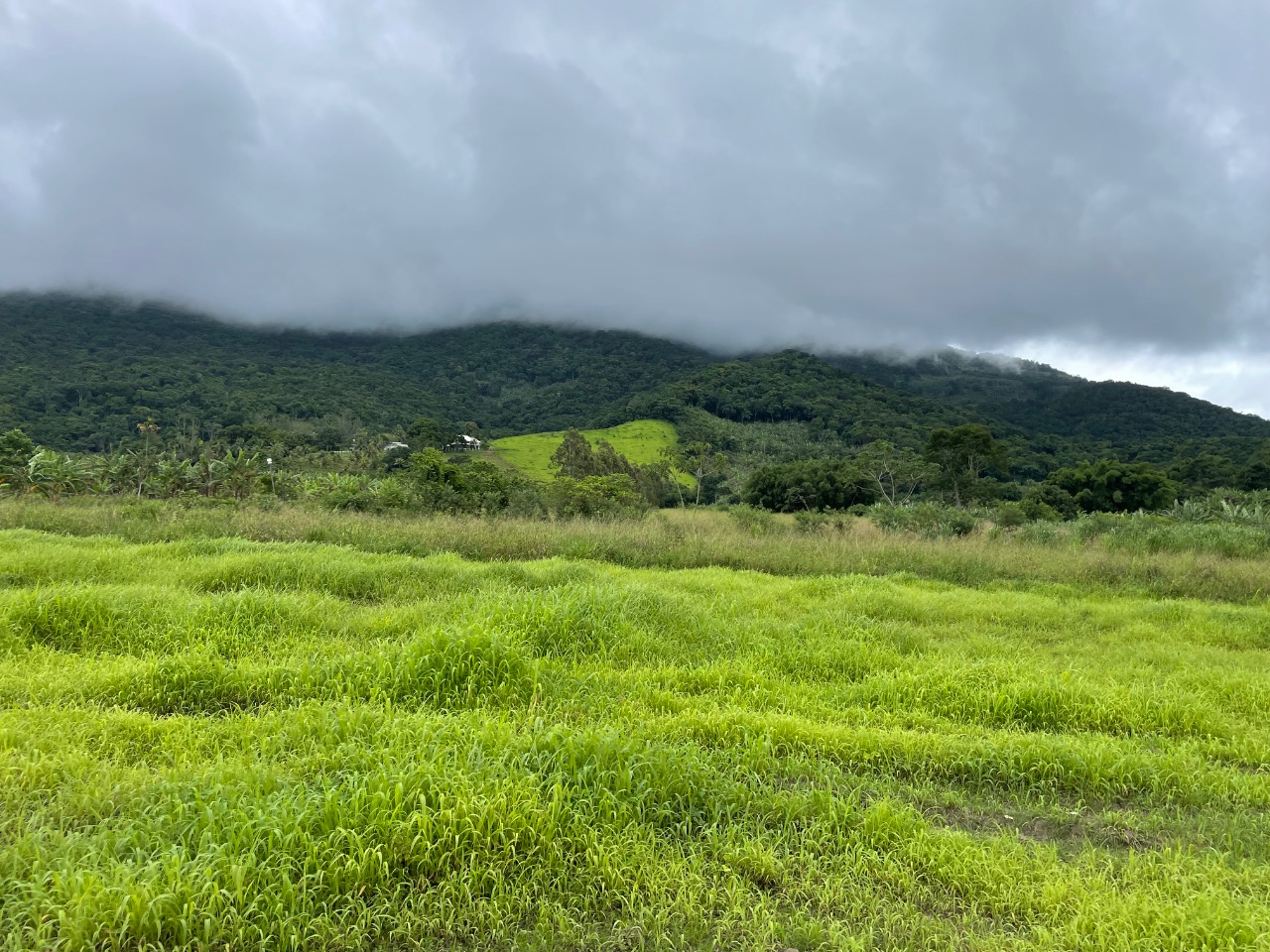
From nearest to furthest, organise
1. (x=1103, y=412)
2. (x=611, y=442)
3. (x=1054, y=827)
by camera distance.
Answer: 1. (x=1054, y=827)
2. (x=611, y=442)
3. (x=1103, y=412)

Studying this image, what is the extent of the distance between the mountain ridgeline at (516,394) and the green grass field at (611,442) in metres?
5.65

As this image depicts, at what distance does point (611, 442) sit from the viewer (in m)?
80.9

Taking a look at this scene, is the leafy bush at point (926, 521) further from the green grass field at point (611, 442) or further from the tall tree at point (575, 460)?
the green grass field at point (611, 442)

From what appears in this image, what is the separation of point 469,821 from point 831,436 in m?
97.4

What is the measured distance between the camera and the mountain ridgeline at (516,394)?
263 ft

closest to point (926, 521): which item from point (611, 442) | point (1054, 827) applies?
point (1054, 827)

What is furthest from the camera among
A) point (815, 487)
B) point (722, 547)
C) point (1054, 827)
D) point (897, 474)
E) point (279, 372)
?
point (279, 372)

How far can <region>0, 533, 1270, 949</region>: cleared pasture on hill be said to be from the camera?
2502 millimetres

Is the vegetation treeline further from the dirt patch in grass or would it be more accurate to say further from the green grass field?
the dirt patch in grass

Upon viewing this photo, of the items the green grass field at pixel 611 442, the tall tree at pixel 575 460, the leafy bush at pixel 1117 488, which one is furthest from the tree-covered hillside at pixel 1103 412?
the tall tree at pixel 575 460

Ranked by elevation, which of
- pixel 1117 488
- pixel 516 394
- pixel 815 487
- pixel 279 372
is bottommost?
pixel 815 487

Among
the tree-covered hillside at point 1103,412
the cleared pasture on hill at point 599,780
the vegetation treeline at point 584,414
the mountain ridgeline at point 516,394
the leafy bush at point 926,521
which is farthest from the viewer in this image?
the tree-covered hillside at point 1103,412

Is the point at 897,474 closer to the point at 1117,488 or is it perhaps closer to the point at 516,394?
the point at 1117,488

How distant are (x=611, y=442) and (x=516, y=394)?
70.5 metres
